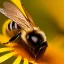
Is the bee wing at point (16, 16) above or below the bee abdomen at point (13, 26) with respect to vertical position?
above

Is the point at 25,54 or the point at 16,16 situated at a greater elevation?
the point at 16,16

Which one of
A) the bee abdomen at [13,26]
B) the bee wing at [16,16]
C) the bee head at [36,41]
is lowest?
the bee head at [36,41]

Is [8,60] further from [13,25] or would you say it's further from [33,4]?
[33,4]

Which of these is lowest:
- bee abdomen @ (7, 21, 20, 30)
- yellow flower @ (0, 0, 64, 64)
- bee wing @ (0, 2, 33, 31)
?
yellow flower @ (0, 0, 64, 64)

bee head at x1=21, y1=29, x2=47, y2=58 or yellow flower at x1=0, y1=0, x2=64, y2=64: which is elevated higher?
bee head at x1=21, y1=29, x2=47, y2=58

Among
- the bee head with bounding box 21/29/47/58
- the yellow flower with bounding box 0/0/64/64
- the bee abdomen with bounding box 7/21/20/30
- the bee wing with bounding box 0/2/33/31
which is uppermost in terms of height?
the bee wing with bounding box 0/2/33/31

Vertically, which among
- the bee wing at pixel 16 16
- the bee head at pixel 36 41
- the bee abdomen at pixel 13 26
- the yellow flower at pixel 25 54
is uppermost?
the bee wing at pixel 16 16
